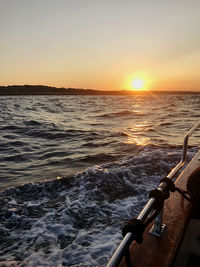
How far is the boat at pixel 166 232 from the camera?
48.3 inches

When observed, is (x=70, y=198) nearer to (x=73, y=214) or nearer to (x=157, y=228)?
(x=73, y=214)

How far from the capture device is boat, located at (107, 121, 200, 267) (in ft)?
4.03

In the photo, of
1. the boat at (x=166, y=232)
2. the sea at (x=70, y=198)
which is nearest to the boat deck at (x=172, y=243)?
the boat at (x=166, y=232)

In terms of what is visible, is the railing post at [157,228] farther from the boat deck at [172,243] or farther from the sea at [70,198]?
the sea at [70,198]

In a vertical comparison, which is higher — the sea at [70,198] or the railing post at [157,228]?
the railing post at [157,228]

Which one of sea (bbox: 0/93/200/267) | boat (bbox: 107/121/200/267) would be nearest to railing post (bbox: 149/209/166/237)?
boat (bbox: 107/121/200/267)

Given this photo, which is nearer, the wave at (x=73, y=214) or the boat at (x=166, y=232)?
the boat at (x=166, y=232)

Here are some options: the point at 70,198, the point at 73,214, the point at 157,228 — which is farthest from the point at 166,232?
the point at 70,198

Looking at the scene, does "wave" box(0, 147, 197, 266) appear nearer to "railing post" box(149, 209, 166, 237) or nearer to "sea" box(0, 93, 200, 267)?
"sea" box(0, 93, 200, 267)

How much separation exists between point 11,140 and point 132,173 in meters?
6.98

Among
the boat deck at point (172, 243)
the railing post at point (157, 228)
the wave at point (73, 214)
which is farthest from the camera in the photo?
the wave at point (73, 214)

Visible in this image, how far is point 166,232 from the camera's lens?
174 cm

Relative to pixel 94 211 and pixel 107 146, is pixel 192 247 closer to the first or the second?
pixel 94 211

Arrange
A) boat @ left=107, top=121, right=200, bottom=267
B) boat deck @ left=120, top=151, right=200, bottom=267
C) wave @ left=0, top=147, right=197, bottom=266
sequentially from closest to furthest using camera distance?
boat @ left=107, top=121, right=200, bottom=267, boat deck @ left=120, top=151, right=200, bottom=267, wave @ left=0, top=147, right=197, bottom=266
